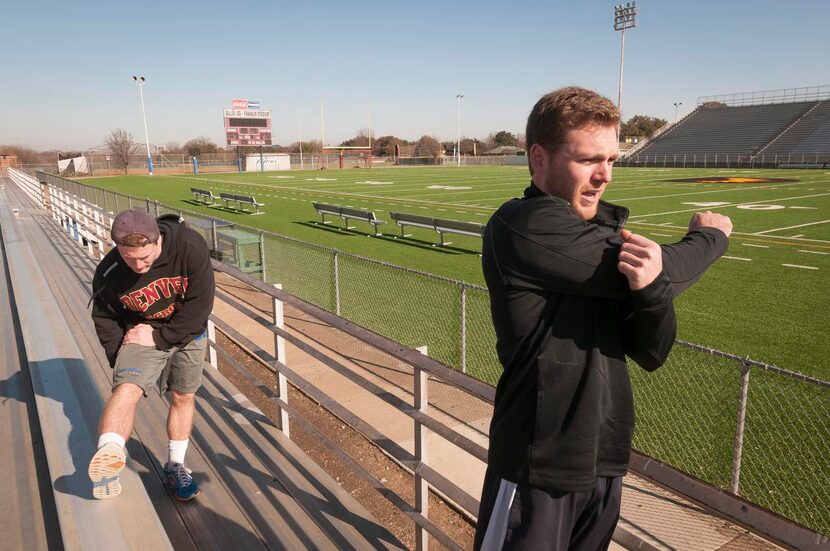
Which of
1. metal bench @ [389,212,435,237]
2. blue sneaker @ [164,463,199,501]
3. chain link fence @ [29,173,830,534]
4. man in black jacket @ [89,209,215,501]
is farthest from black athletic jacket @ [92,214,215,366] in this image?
metal bench @ [389,212,435,237]

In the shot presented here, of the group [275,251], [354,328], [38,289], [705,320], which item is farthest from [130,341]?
[275,251]

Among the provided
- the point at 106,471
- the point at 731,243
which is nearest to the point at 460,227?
the point at 731,243

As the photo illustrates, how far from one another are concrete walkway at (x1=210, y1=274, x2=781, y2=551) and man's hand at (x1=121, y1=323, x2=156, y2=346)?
2.18 metres

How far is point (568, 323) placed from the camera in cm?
141

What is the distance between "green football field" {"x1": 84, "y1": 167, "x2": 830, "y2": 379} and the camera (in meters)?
7.70

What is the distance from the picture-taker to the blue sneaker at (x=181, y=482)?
320cm

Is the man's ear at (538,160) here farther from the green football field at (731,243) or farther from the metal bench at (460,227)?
the metal bench at (460,227)

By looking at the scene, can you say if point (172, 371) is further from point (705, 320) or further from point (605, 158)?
point (705, 320)

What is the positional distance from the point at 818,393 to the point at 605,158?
533 cm

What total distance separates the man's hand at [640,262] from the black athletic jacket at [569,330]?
32 millimetres

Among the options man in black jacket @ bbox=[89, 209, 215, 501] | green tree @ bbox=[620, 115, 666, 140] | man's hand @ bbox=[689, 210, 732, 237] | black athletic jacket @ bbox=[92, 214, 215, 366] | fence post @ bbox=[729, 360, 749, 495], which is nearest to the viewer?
man's hand @ bbox=[689, 210, 732, 237]

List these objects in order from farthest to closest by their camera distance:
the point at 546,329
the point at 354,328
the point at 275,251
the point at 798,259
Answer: the point at 275,251 < the point at 798,259 < the point at 354,328 < the point at 546,329

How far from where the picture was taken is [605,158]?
1.49 m

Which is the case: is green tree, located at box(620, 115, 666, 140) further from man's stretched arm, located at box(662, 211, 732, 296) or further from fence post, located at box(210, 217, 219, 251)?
man's stretched arm, located at box(662, 211, 732, 296)
